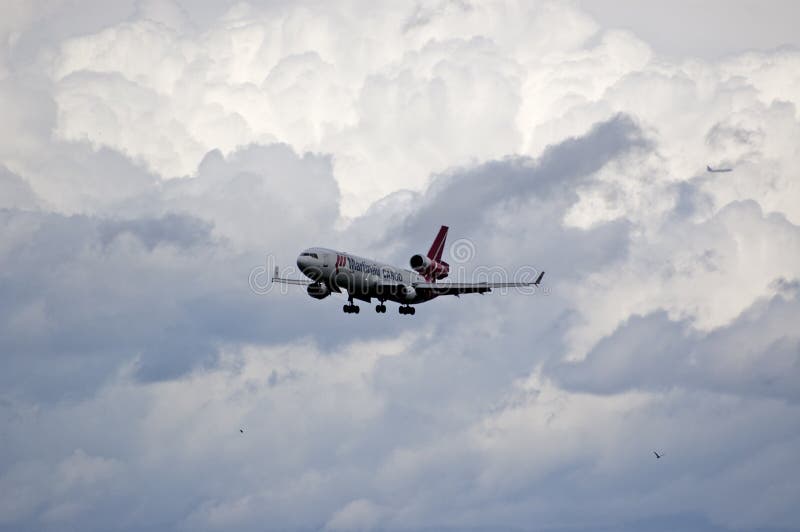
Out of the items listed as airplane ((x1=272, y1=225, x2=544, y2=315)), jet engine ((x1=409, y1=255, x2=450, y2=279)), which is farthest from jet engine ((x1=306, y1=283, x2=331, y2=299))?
jet engine ((x1=409, y1=255, x2=450, y2=279))

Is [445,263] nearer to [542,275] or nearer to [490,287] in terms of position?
[490,287]

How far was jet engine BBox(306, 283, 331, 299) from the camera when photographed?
170m

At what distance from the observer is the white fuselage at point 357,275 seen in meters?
165

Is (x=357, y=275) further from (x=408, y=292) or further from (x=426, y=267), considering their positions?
(x=426, y=267)

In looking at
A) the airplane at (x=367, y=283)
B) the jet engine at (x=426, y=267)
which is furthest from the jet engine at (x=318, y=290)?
the jet engine at (x=426, y=267)

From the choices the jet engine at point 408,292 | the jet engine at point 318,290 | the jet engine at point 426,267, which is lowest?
the jet engine at point 318,290

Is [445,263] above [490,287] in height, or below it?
above

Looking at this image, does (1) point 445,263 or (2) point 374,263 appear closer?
(2) point 374,263

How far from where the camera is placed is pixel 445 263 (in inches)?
7707

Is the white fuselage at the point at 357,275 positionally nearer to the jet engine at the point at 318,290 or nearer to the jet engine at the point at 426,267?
the jet engine at the point at 318,290

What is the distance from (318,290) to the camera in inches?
6713

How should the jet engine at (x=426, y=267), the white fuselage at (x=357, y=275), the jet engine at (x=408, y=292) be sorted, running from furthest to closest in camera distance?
the jet engine at (x=426, y=267), the jet engine at (x=408, y=292), the white fuselage at (x=357, y=275)

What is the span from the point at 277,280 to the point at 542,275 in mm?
40608

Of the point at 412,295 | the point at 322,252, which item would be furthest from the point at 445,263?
the point at 322,252
